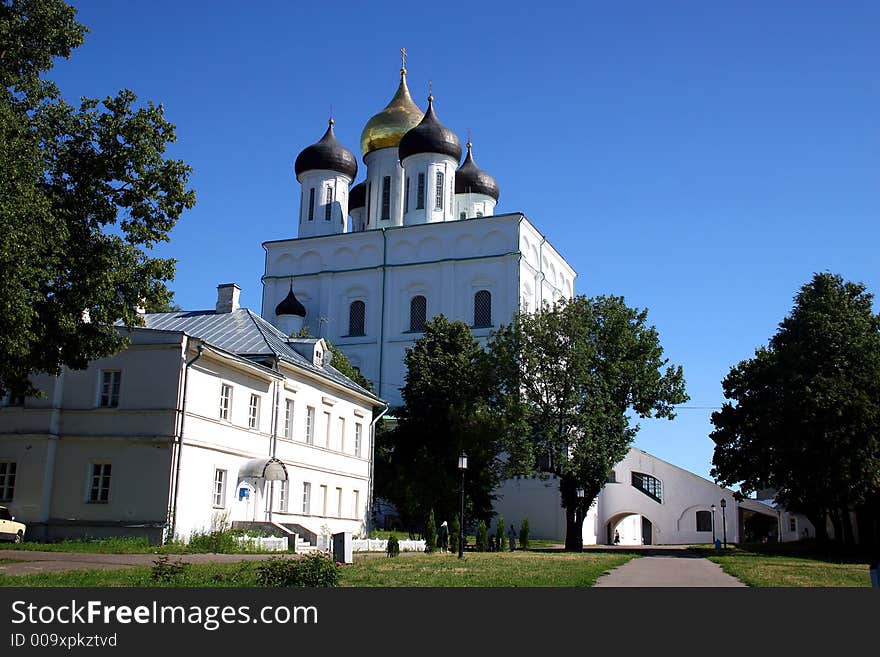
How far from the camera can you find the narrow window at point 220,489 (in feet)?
85.7

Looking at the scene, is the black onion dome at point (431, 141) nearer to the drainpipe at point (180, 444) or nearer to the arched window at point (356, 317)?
the arched window at point (356, 317)

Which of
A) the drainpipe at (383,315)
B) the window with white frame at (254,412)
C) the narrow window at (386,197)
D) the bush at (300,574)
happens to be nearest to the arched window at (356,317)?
the drainpipe at (383,315)

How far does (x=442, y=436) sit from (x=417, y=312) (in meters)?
18.9

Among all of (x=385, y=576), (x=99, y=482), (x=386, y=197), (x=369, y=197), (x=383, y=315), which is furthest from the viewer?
(x=369, y=197)

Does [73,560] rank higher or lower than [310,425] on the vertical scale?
lower

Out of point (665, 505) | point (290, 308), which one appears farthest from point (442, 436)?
point (665, 505)

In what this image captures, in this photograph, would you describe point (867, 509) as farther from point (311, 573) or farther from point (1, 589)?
point (1, 589)

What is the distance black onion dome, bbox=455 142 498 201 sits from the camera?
2557 inches

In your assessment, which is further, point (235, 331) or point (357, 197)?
point (357, 197)

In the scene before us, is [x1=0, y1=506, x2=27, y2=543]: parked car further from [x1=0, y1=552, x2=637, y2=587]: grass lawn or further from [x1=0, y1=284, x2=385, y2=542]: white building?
[x1=0, y1=552, x2=637, y2=587]: grass lawn

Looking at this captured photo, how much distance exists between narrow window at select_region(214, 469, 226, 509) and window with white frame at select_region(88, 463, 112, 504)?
2996 mm

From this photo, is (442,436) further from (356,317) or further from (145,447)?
(356,317)

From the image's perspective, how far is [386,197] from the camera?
211 ft

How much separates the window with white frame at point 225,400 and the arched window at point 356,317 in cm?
3243
